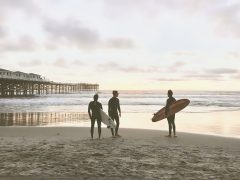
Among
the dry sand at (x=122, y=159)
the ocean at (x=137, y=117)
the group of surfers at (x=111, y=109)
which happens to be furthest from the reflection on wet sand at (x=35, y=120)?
the dry sand at (x=122, y=159)

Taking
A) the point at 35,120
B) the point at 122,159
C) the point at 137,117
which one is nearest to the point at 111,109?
the point at 122,159

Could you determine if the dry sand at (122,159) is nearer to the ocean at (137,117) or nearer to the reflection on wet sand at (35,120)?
the ocean at (137,117)

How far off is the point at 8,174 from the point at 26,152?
2354mm

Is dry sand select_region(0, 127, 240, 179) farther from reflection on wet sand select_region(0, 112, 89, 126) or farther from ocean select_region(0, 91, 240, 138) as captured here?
reflection on wet sand select_region(0, 112, 89, 126)

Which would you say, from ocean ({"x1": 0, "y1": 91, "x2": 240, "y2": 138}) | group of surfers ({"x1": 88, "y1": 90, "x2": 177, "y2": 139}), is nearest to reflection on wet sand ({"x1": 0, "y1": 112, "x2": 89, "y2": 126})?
ocean ({"x1": 0, "y1": 91, "x2": 240, "y2": 138})

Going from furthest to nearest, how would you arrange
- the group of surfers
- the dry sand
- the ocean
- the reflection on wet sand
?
the reflection on wet sand, the ocean, the group of surfers, the dry sand

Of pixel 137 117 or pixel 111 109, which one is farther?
pixel 137 117

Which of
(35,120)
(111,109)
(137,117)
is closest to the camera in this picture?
(111,109)

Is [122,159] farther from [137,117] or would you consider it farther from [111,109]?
[137,117]

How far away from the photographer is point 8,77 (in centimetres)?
6188

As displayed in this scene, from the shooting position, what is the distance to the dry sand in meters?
6.49

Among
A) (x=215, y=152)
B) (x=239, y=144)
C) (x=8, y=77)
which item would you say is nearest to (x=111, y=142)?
(x=215, y=152)

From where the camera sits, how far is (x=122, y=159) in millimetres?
7887

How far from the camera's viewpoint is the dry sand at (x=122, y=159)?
6488mm
